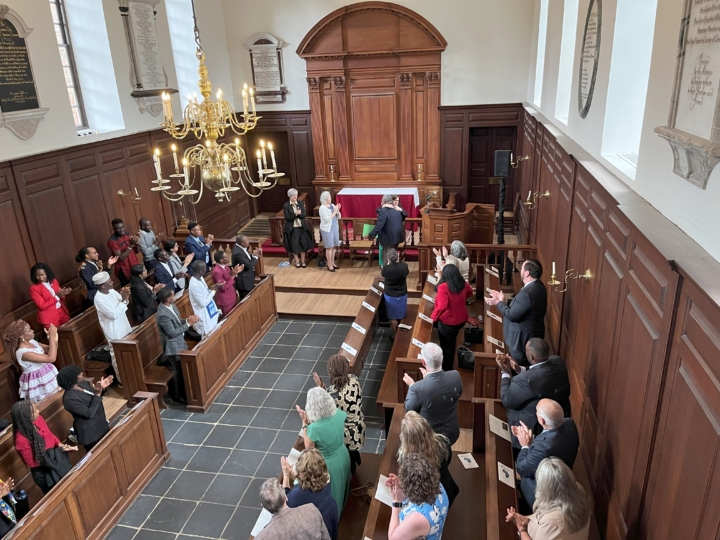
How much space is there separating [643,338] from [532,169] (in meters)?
6.63

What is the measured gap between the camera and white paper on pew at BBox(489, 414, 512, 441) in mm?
4496

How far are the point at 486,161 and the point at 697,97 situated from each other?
418 inches

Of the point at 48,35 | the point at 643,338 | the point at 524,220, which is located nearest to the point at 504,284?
the point at 524,220

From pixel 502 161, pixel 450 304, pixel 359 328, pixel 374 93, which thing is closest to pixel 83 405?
pixel 359 328

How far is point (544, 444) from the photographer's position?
3436mm

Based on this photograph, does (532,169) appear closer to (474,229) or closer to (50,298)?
(474,229)

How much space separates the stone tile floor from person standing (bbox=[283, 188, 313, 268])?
2.69m

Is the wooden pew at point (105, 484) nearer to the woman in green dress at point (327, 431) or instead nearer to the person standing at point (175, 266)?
the woman in green dress at point (327, 431)

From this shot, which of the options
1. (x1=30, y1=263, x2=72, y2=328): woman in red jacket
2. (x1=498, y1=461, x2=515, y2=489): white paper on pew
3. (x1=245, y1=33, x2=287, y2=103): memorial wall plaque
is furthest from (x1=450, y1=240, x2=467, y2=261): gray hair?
→ (x1=245, y1=33, x2=287, y2=103): memorial wall plaque

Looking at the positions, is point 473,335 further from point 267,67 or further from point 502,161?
point 267,67

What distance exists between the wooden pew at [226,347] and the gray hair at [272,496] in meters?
3.60

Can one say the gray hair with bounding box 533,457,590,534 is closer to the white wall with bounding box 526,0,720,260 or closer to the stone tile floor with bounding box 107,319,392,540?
the white wall with bounding box 526,0,720,260

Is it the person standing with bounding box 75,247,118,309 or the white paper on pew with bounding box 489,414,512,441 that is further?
the person standing with bounding box 75,247,118,309

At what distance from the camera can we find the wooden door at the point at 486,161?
12477 millimetres
